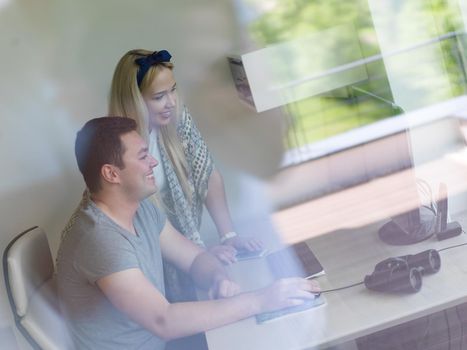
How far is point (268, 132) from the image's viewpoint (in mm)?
1230

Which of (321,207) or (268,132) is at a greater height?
(268,132)

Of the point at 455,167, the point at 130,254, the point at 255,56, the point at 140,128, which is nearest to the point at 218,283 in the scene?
the point at 130,254

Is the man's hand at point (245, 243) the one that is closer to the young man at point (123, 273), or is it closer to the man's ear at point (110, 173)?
the young man at point (123, 273)

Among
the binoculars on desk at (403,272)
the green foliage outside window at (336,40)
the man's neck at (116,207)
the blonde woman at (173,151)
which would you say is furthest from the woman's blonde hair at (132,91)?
the binoculars on desk at (403,272)

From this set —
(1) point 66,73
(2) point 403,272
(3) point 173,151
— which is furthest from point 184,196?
(2) point 403,272

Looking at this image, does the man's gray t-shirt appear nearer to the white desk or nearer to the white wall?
the white wall

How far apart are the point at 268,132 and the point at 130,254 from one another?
1.22 ft

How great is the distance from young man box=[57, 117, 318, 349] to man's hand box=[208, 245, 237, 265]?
0.08 meters

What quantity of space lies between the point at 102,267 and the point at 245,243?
1.03 feet

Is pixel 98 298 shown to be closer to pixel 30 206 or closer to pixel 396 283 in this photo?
pixel 30 206

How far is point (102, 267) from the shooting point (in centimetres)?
104

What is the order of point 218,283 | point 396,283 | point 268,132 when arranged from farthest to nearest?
point 268,132, point 218,283, point 396,283

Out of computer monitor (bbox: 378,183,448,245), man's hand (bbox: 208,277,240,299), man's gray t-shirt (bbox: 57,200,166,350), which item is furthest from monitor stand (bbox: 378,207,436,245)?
man's gray t-shirt (bbox: 57,200,166,350)

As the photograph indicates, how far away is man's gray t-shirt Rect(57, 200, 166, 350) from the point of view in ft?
3.42
